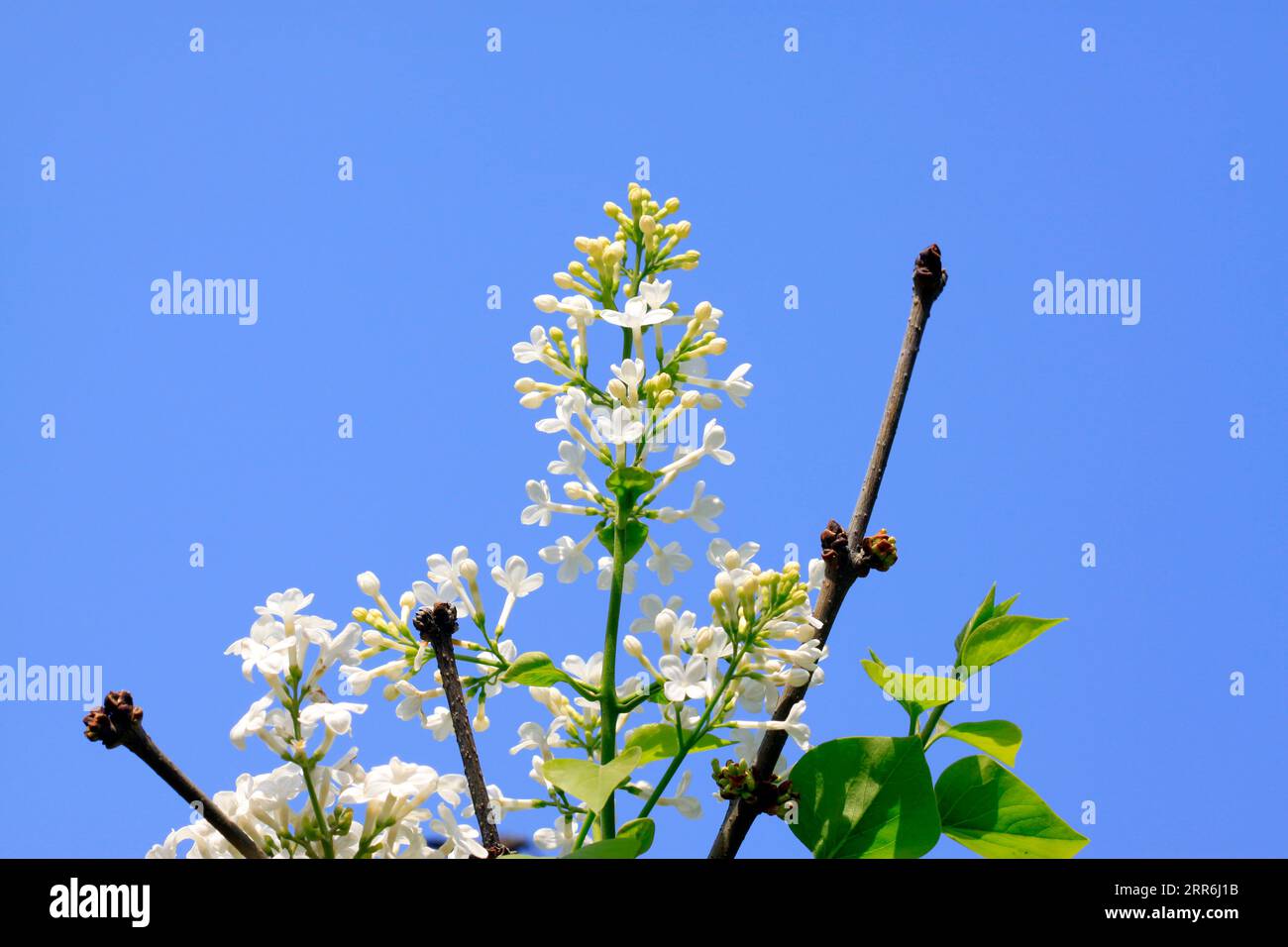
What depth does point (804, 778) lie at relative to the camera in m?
1.31

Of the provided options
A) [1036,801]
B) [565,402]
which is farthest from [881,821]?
[565,402]

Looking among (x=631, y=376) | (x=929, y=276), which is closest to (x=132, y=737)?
(x=631, y=376)

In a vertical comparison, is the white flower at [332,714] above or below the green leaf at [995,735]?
above

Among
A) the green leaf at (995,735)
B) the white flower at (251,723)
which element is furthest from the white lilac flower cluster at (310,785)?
the green leaf at (995,735)

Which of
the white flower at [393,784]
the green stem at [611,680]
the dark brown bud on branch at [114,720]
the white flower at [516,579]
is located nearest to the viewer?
the dark brown bud on branch at [114,720]

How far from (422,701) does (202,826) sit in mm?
339

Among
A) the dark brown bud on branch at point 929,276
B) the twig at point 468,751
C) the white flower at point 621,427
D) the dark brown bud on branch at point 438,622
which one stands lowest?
the twig at point 468,751

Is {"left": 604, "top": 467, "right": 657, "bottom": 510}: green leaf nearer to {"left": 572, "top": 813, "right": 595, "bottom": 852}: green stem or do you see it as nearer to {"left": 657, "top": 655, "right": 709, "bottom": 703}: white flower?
{"left": 657, "top": 655, "right": 709, "bottom": 703}: white flower

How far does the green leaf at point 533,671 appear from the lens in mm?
1503

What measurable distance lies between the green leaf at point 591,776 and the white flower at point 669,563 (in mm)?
270

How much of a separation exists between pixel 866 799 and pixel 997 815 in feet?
0.66

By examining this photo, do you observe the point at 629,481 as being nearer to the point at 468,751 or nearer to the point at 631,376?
the point at 631,376

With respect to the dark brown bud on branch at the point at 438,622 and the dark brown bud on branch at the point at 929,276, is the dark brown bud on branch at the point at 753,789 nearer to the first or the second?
the dark brown bud on branch at the point at 438,622

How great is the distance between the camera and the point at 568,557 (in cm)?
162
